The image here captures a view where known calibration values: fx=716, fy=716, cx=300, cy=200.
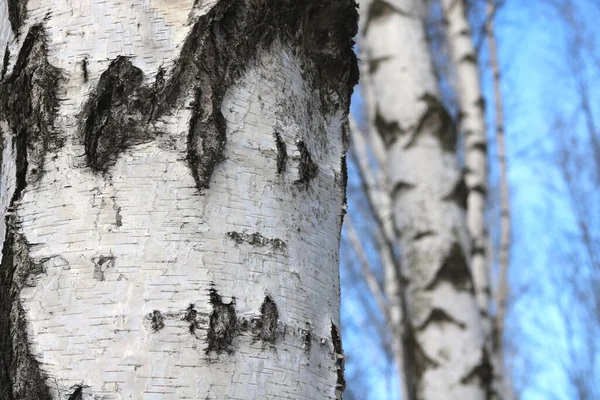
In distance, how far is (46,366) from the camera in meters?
0.61

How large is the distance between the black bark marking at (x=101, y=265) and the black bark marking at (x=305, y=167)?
0.19m

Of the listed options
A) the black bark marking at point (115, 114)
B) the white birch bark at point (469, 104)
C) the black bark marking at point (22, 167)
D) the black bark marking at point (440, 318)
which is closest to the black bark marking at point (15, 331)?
the black bark marking at point (22, 167)

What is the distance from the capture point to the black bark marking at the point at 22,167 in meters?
0.62

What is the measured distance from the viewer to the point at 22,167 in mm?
681

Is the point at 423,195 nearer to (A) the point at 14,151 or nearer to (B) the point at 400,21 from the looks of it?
(B) the point at 400,21

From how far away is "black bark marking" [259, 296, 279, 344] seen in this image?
62cm

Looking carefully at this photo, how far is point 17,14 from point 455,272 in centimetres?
204

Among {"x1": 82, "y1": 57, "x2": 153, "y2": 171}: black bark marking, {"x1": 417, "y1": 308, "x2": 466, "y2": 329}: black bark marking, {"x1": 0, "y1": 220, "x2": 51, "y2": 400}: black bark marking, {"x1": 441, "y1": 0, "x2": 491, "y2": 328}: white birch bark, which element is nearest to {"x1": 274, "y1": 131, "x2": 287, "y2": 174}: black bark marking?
{"x1": 82, "y1": 57, "x2": 153, "y2": 171}: black bark marking

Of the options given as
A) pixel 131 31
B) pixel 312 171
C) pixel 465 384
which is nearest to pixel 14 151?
pixel 131 31

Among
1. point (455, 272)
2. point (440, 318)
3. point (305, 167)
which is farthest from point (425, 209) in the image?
point (305, 167)

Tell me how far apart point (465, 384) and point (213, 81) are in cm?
199

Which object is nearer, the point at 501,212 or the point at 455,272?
the point at 455,272

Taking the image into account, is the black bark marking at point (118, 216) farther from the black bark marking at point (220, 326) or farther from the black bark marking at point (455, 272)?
the black bark marking at point (455, 272)

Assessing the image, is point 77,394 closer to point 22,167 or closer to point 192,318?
point 192,318
